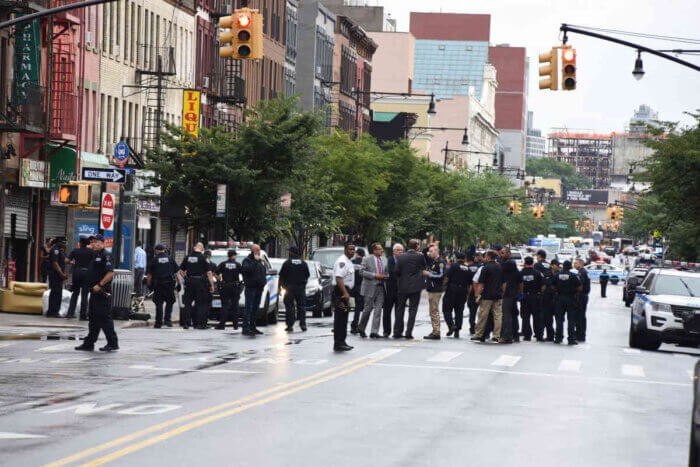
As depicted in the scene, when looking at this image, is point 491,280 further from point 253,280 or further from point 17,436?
point 17,436

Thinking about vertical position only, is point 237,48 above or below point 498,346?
above

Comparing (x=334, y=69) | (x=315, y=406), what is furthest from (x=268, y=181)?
(x=334, y=69)

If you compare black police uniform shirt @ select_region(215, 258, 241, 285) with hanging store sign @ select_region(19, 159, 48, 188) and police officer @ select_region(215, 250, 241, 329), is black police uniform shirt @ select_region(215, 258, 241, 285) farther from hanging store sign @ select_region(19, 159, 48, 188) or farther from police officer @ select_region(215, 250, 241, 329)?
hanging store sign @ select_region(19, 159, 48, 188)

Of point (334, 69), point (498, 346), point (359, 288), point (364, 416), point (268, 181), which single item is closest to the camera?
point (364, 416)

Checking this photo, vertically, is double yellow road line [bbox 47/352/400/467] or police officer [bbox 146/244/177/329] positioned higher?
police officer [bbox 146/244/177/329]

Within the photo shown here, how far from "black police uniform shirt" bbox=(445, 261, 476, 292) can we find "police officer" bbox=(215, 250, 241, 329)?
442 cm

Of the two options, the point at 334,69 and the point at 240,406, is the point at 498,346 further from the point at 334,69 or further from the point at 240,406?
the point at 334,69

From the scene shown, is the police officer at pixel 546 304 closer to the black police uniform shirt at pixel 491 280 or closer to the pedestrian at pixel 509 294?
the pedestrian at pixel 509 294

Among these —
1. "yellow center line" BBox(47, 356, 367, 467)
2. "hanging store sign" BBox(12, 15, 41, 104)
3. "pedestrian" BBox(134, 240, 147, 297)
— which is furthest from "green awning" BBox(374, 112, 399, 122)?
"yellow center line" BBox(47, 356, 367, 467)

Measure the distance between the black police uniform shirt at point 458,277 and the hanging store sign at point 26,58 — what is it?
1473 cm

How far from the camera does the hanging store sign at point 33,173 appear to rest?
39500mm

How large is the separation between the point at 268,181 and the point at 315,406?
30677 mm

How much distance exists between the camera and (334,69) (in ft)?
292

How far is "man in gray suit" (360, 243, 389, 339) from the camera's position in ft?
90.7
